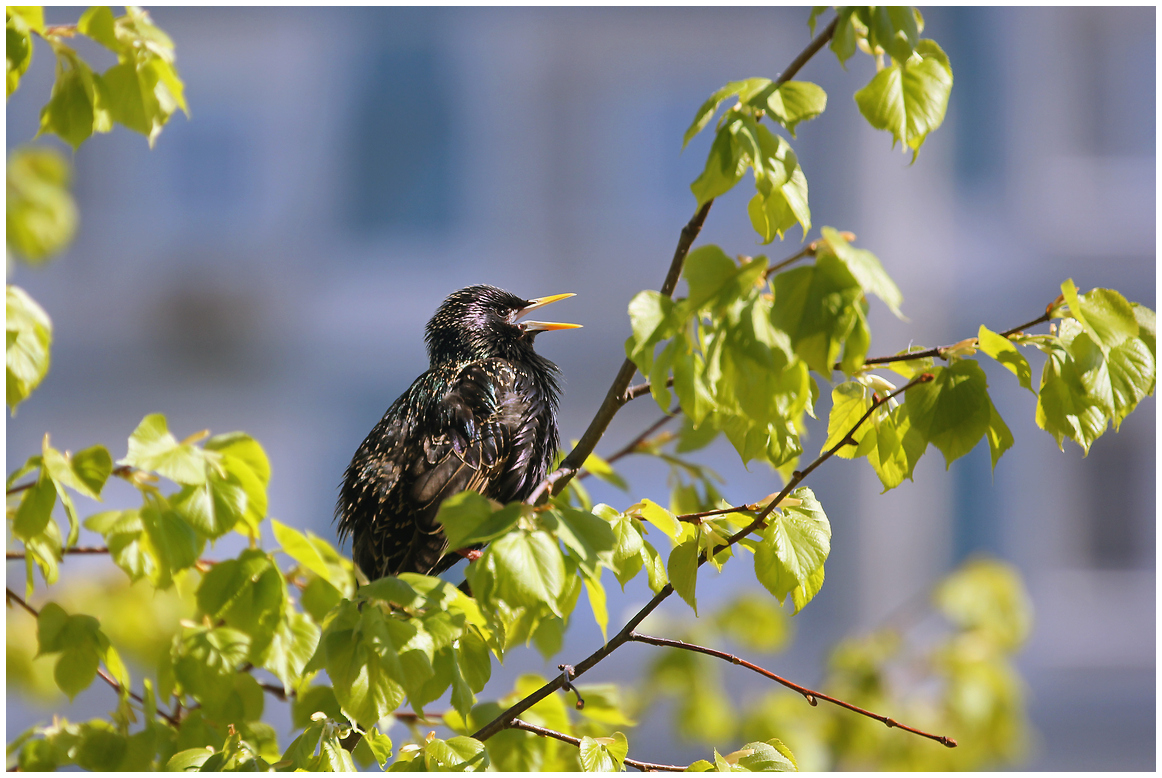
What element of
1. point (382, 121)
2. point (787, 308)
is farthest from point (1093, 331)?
point (382, 121)

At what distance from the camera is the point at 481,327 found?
2.69m

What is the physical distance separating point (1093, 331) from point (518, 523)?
2.61 feet

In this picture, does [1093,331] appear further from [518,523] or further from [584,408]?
[584,408]

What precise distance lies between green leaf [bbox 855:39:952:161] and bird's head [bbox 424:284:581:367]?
53.5 inches

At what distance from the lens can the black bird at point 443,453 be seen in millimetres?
2143

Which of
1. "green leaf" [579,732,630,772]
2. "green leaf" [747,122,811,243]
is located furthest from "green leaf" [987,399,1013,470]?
"green leaf" [579,732,630,772]

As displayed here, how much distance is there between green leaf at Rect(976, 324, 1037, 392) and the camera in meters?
1.25

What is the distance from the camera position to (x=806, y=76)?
24.6ft

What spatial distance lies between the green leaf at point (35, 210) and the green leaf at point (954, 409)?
2.68 m

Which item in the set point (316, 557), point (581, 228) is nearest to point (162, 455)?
point (316, 557)

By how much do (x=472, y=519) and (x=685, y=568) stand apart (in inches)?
14.7

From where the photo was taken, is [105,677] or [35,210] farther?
[35,210]

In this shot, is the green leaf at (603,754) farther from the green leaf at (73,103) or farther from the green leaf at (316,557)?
the green leaf at (73,103)

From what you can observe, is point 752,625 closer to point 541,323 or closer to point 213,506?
point 541,323
